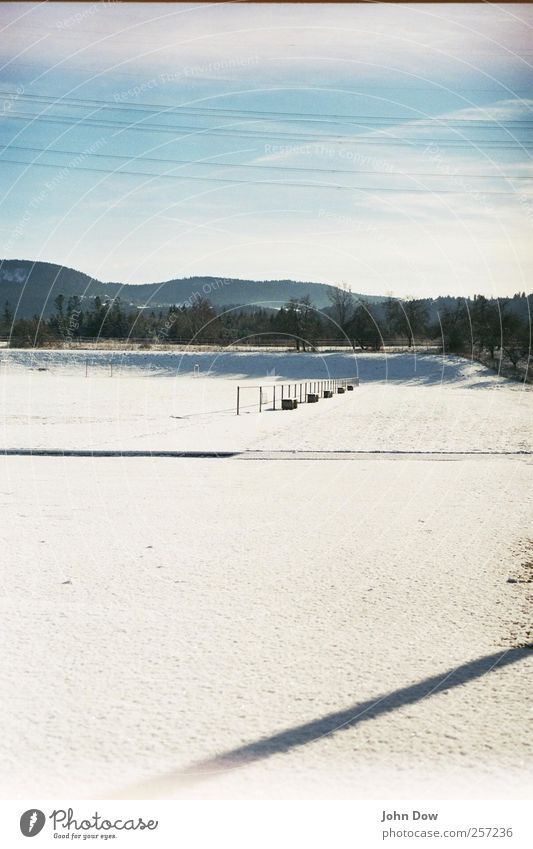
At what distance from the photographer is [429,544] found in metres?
10.0

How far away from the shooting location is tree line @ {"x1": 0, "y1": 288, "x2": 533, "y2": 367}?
68.7 metres

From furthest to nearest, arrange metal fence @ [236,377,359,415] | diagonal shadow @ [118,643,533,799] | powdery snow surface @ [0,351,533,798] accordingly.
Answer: metal fence @ [236,377,359,415]
powdery snow surface @ [0,351,533,798]
diagonal shadow @ [118,643,533,799]

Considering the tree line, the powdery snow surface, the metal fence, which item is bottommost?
the powdery snow surface

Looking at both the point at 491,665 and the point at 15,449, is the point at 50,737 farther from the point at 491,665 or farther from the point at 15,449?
the point at 15,449

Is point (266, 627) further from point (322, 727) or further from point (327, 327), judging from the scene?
point (327, 327)

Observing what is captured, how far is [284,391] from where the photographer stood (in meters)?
50.9

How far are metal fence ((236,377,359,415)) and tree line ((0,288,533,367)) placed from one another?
29.7ft

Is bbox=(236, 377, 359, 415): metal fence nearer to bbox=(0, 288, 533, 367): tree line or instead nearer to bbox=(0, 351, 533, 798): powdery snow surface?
bbox=(0, 288, 533, 367): tree line

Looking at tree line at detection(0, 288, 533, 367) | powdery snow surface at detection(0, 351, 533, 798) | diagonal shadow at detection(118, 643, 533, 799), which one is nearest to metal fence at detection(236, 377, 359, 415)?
tree line at detection(0, 288, 533, 367)

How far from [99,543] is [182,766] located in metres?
5.66

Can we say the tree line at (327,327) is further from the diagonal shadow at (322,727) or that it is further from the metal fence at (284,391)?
the diagonal shadow at (322,727)

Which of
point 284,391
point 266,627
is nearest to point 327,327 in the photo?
point 284,391

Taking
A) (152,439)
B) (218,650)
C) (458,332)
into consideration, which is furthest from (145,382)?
(218,650)

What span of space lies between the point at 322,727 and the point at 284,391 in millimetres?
46059
